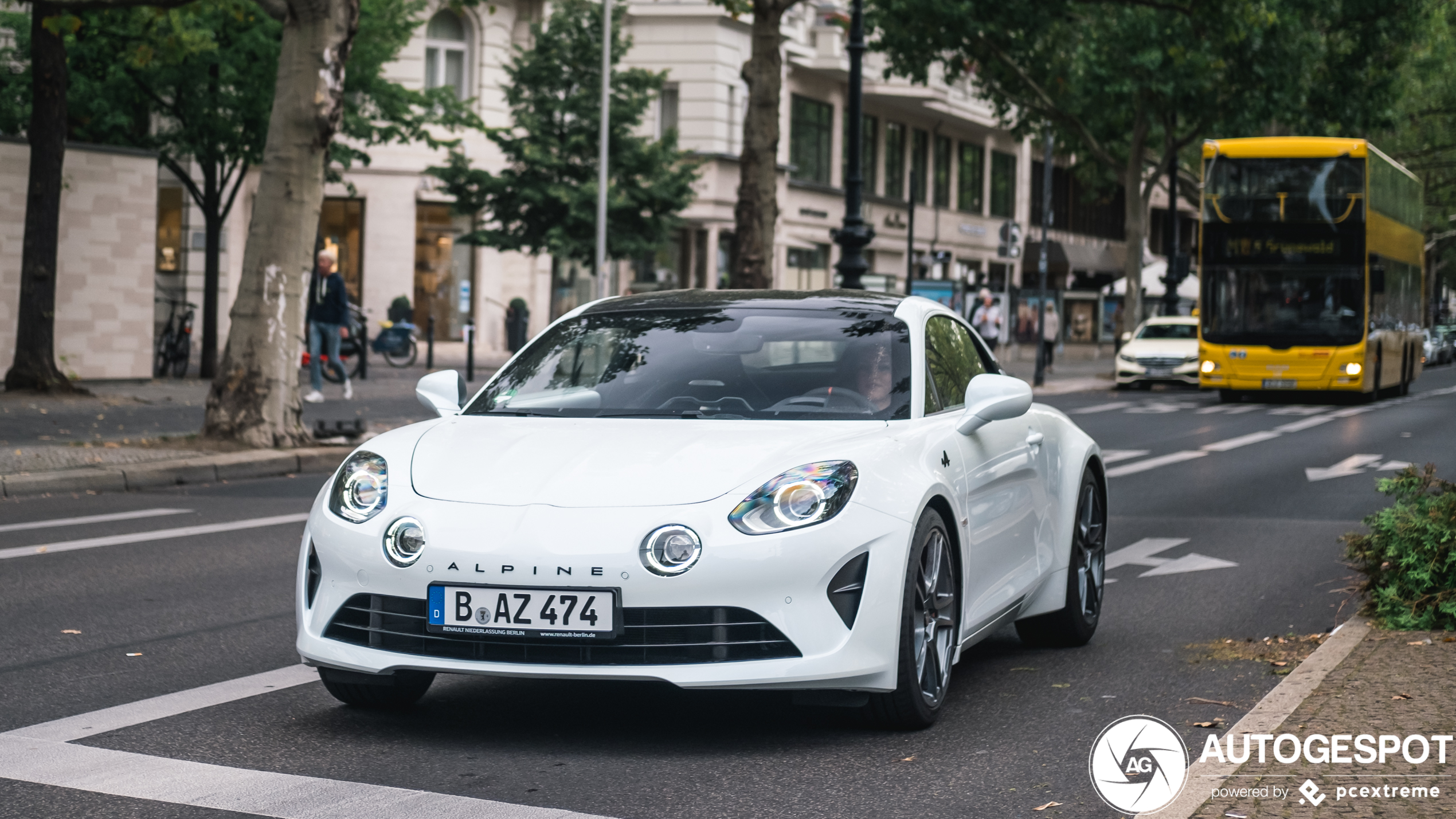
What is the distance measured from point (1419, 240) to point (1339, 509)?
2546cm

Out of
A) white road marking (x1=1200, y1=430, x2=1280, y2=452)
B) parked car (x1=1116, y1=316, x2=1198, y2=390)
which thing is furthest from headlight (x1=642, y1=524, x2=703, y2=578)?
parked car (x1=1116, y1=316, x2=1198, y2=390)

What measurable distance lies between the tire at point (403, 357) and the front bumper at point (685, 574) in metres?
28.1

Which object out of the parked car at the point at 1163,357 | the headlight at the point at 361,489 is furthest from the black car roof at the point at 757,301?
the parked car at the point at 1163,357

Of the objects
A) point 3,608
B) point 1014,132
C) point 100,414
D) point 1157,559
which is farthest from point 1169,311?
point 3,608

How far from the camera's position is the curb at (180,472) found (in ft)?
41.6

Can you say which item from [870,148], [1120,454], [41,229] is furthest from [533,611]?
[870,148]

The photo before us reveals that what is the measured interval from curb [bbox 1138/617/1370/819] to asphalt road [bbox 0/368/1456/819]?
0.20 meters

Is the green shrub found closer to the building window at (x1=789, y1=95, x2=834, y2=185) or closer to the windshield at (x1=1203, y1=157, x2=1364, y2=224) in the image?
the windshield at (x1=1203, y1=157, x2=1364, y2=224)

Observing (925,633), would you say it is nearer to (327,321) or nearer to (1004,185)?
(327,321)

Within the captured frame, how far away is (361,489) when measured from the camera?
5445mm

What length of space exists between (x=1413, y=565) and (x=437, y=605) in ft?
12.7

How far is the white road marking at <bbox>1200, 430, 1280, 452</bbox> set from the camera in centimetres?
1933

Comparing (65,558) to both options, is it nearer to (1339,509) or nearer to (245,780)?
(245,780)

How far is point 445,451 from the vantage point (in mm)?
5555
